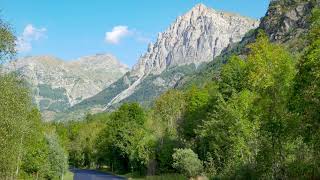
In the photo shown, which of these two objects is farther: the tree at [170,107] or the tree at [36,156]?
the tree at [170,107]

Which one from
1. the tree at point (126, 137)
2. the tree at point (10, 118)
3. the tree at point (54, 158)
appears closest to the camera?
the tree at point (10, 118)

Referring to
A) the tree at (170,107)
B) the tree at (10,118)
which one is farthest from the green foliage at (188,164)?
the tree at (170,107)

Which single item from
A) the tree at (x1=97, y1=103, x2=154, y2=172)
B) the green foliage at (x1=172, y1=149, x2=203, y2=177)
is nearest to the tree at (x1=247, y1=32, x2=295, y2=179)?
the green foliage at (x1=172, y1=149, x2=203, y2=177)

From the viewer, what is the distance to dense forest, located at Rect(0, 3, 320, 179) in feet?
135

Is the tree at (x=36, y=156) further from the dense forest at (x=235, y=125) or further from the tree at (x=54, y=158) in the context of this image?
the tree at (x=54, y=158)

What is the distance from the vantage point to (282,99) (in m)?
47.1

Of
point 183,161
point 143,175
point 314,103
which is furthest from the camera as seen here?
point 143,175

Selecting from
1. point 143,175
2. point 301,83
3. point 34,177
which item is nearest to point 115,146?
point 143,175

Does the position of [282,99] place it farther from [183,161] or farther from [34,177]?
[34,177]

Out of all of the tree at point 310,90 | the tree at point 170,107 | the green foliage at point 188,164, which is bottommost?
the green foliage at point 188,164

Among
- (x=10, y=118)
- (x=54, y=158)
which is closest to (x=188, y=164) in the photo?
(x=54, y=158)

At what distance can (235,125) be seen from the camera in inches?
2547

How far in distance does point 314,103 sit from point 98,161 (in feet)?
493

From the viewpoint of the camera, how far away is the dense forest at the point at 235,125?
41244mm
